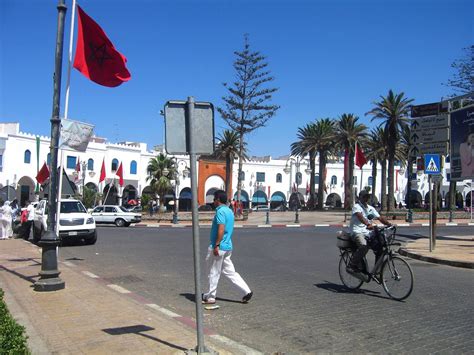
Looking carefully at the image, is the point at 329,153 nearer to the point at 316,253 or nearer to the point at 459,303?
the point at 316,253

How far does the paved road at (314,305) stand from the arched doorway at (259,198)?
63096mm

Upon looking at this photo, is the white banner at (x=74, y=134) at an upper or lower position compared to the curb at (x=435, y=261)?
upper

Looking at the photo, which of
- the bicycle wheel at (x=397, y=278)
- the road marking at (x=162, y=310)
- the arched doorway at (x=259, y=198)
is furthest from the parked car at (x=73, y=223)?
the arched doorway at (x=259, y=198)

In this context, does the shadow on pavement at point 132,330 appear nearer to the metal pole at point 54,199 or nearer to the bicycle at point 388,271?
the metal pole at point 54,199

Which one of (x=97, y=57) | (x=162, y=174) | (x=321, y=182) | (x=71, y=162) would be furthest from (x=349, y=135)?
(x=97, y=57)

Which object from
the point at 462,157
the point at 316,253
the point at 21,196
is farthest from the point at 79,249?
the point at 21,196

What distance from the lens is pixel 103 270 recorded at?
12383mm

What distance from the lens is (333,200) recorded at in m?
82.6

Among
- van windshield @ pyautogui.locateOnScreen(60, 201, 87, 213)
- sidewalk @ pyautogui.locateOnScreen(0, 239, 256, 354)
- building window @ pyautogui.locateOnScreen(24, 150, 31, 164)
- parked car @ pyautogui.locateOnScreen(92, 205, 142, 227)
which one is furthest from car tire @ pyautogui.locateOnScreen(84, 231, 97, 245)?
building window @ pyautogui.locateOnScreen(24, 150, 31, 164)

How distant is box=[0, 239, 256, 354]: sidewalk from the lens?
5570mm

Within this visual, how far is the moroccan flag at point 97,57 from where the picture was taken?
10.8 metres

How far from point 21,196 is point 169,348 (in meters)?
54.6

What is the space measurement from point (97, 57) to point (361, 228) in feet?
21.9

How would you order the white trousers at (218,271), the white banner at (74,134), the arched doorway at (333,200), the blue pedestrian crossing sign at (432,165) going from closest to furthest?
the white trousers at (218,271) → the white banner at (74,134) → the blue pedestrian crossing sign at (432,165) → the arched doorway at (333,200)
